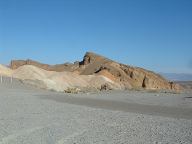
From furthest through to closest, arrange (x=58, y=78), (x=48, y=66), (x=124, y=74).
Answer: (x=48, y=66)
(x=124, y=74)
(x=58, y=78)

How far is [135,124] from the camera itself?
16.6 meters

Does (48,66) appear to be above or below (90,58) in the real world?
below

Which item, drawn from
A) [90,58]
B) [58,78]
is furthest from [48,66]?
[58,78]

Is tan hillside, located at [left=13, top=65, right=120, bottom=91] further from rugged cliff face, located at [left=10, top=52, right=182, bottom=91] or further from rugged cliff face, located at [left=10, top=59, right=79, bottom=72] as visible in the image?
rugged cliff face, located at [left=10, top=59, right=79, bottom=72]

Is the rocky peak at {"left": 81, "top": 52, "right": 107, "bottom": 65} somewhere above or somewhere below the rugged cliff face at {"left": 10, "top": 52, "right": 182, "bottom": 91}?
above

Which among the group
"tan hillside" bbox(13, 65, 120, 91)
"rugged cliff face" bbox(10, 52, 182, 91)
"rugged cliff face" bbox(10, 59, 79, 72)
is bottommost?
"tan hillside" bbox(13, 65, 120, 91)

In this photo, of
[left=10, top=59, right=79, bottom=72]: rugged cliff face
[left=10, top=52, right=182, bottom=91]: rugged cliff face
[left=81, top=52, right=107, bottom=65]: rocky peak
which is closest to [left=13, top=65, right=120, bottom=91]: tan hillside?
[left=10, top=52, right=182, bottom=91]: rugged cliff face

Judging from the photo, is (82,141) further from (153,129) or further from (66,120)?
(66,120)

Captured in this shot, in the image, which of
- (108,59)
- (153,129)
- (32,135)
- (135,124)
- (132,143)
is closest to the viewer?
(132,143)

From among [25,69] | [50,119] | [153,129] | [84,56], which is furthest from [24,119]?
[84,56]

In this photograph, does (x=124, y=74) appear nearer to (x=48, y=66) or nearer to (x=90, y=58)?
(x=90, y=58)

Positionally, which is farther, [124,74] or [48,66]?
[48,66]

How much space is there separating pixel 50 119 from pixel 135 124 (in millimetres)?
3375

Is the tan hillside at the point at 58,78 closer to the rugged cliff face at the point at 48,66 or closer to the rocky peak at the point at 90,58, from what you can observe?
the rocky peak at the point at 90,58
